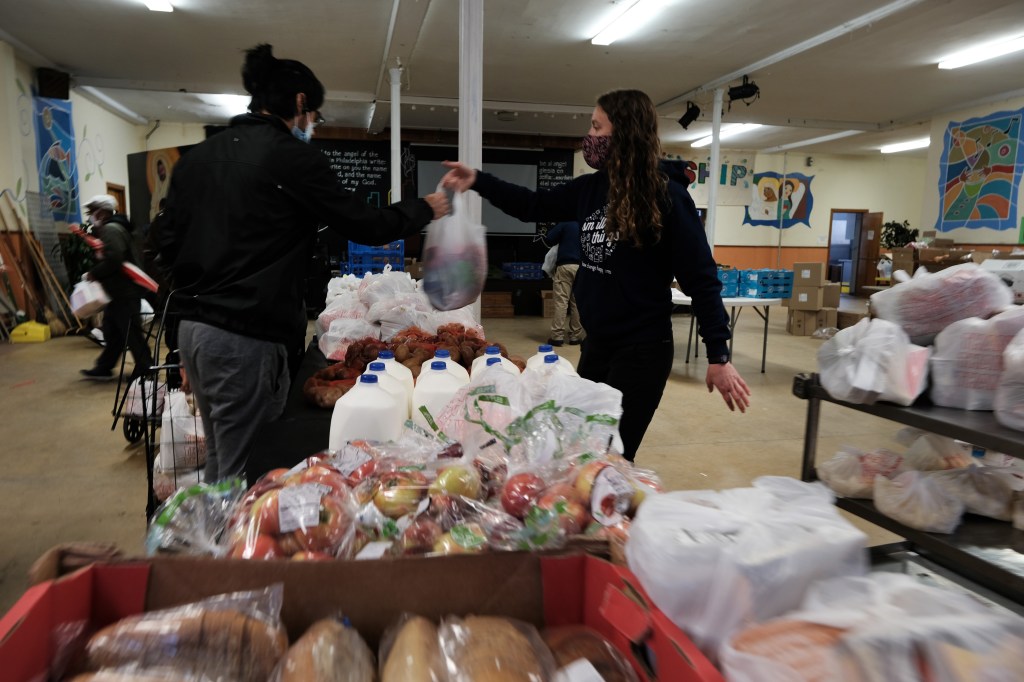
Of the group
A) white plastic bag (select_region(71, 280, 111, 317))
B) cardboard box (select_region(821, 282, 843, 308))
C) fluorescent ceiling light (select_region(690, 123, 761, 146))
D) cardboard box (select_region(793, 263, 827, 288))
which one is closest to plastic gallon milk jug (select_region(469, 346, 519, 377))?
white plastic bag (select_region(71, 280, 111, 317))

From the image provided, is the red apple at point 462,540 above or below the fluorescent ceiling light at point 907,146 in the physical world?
below

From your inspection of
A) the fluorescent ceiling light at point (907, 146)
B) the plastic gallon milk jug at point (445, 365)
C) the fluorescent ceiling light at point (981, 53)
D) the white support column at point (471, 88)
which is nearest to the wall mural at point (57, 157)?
the white support column at point (471, 88)

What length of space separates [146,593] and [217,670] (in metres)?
0.14

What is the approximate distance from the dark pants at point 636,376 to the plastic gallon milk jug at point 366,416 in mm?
740

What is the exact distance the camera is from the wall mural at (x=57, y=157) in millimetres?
8180

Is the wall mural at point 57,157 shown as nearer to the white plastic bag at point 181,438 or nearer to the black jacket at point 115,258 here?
the black jacket at point 115,258

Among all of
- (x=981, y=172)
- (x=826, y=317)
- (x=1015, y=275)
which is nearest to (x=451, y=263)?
(x=1015, y=275)

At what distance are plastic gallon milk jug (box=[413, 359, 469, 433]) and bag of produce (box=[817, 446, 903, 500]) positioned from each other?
102cm

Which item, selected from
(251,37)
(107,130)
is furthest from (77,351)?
(107,130)

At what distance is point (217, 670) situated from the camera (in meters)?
0.62

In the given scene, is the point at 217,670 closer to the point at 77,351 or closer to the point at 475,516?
the point at 475,516

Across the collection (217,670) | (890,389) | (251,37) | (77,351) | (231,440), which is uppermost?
(251,37)

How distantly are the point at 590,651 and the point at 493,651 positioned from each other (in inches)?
4.2

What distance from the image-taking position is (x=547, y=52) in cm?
743
